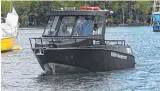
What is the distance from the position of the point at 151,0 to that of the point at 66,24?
161 meters

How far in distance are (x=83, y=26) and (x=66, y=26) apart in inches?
38.2

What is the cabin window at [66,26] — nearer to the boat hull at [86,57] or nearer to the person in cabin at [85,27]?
the person in cabin at [85,27]

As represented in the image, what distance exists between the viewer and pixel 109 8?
552 ft


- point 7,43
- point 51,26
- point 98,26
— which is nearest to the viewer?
point 51,26

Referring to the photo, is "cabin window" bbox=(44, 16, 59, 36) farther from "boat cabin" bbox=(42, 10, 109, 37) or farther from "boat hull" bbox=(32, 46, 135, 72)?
"boat hull" bbox=(32, 46, 135, 72)

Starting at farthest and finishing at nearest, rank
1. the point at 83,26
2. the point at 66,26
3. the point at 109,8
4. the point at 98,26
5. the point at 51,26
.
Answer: the point at 109,8
the point at 98,26
the point at 51,26
the point at 66,26
the point at 83,26

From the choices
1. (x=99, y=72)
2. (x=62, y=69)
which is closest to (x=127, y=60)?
(x=99, y=72)

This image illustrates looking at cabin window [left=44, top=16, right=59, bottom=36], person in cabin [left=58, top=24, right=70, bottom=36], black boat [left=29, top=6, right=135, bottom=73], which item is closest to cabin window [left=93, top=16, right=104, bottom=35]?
black boat [left=29, top=6, right=135, bottom=73]

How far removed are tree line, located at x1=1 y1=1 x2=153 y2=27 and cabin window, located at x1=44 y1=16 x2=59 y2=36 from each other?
115m

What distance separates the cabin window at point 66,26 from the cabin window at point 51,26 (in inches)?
15.1

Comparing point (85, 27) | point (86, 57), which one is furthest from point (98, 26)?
point (86, 57)

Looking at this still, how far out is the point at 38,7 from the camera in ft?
515

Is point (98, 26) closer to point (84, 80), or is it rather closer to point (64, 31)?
point (64, 31)

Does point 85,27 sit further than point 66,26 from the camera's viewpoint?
No
